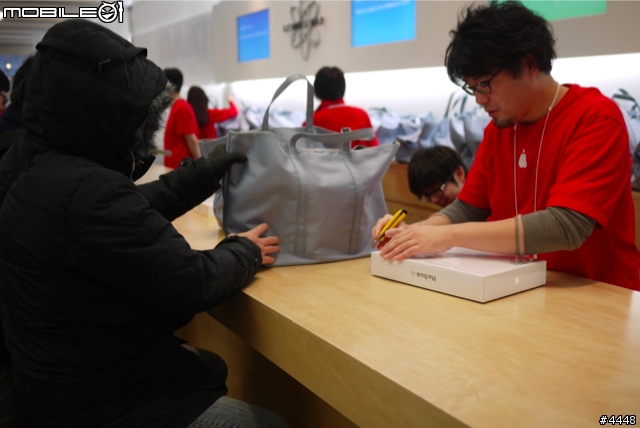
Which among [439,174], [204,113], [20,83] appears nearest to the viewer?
[20,83]

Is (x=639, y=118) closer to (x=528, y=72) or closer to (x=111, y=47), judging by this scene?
(x=528, y=72)

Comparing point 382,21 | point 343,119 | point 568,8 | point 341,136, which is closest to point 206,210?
point 341,136

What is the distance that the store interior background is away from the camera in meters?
3.41

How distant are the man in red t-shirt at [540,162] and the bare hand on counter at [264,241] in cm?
27

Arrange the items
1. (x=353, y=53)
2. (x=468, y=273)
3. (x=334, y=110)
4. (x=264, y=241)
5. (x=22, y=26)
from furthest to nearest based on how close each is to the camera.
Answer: (x=22, y=26) < (x=353, y=53) < (x=334, y=110) < (x=264, y=241) < (x=468, y=273)

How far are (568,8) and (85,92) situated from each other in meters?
3.25

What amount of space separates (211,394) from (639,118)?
9.08ft

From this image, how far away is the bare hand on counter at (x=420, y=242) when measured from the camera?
Answer: 52.5 inches

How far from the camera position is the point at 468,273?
47.2 inches

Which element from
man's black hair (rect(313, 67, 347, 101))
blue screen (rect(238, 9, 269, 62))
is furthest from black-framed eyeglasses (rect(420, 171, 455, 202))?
blue screen (rect(238, 9, 269, 62))

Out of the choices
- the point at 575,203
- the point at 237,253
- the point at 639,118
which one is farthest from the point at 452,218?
the point at 639,118

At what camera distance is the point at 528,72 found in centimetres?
143

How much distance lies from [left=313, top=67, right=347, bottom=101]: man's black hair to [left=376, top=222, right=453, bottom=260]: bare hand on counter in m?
2.96

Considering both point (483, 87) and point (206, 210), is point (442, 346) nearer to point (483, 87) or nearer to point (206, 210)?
point (483, 87)
